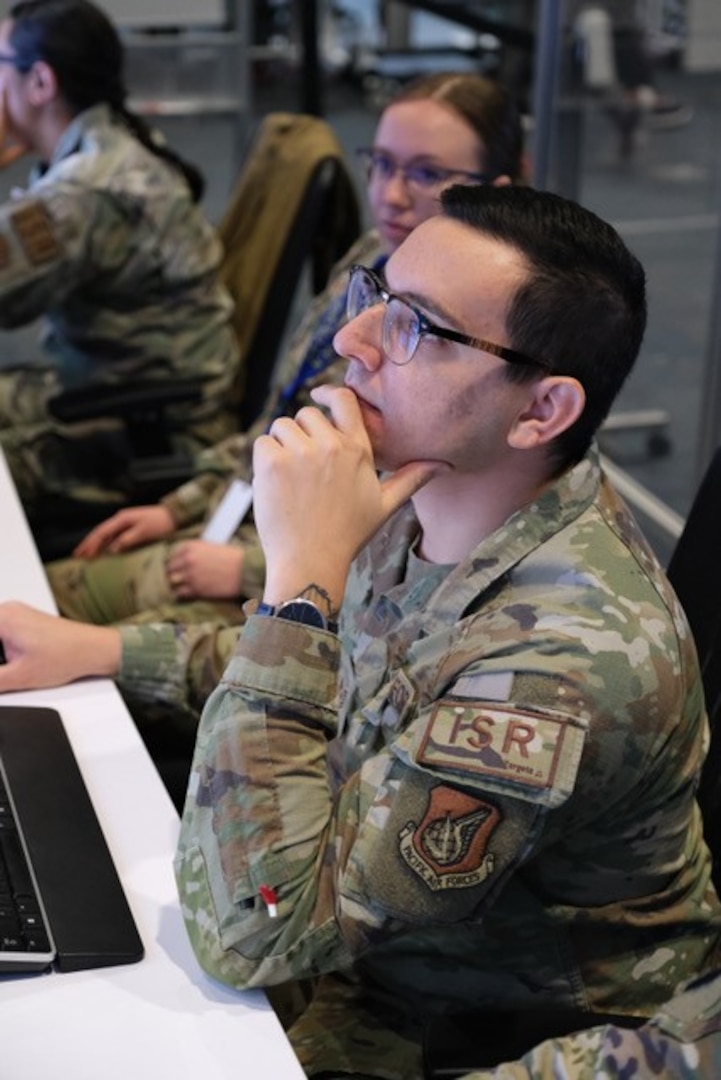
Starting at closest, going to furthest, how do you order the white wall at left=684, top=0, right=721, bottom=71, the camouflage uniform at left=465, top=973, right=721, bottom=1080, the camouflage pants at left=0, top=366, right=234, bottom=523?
the camouflage uniform at left=465, top=973, right=721, bottom=1080, the camouflage pants at left=0, top=366, right=234, bottom=523, the white wall at left=684, top=0, right=721, bottom=71

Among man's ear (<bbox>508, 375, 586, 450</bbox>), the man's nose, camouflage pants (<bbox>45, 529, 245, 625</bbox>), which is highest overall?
the man's nose

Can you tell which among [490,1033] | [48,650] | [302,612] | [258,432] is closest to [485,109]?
[258,432]

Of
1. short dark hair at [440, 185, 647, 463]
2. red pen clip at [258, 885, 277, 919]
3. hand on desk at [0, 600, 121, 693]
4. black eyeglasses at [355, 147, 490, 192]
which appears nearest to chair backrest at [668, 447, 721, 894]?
short dark hair at [440, 185, 647, 463]

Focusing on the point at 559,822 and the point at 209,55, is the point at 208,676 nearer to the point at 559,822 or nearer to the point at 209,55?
the point at 559,822

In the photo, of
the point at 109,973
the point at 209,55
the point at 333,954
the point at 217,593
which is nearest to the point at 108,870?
the point at 109,973

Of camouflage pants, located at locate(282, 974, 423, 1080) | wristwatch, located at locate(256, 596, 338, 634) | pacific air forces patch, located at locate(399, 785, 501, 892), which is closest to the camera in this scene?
pacific air forces patch, located at locate(399, 785, 501, 892)

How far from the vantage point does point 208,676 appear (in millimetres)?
1760

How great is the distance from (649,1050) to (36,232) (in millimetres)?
2013

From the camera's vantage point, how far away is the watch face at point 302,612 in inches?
51.3

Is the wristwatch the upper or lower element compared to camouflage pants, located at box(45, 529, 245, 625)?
upper

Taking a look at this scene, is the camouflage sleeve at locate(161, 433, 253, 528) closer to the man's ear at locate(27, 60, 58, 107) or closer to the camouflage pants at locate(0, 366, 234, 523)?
the camouflage pants at locate(0, 366, 234, 523)

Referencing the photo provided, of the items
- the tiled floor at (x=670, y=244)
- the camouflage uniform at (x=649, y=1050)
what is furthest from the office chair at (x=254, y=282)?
the camouflage uniform at (x=649, y=1050)

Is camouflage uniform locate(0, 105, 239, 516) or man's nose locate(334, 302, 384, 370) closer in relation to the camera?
man's nose locate(334, 302, 384, 370)

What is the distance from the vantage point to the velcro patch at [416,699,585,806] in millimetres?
1188
